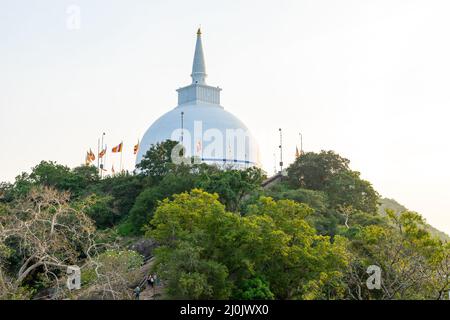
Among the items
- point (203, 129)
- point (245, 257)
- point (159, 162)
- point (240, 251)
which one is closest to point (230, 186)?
point (159, 162)

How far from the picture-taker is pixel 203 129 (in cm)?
6888

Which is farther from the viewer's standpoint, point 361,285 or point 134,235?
point 134,235

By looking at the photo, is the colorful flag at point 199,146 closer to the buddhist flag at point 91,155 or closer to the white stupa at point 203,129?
the white stupa at point 203,129

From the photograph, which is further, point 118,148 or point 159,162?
point 118,148

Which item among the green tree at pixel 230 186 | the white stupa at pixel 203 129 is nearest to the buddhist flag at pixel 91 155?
the white stupa at pixel 203 129

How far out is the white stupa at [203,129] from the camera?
6712 centimetres

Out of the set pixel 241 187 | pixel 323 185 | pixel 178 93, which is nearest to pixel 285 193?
pixel 241 187

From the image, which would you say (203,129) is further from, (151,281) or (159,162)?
(151,281)
